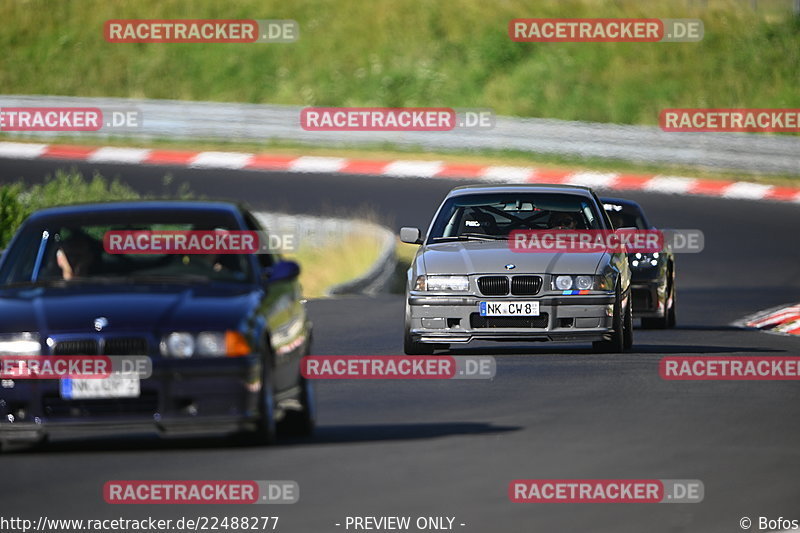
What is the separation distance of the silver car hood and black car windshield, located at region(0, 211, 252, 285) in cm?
445

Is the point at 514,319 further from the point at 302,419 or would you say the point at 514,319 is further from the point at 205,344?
the point at 205,344

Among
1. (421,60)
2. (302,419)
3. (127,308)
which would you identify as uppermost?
(421,60)

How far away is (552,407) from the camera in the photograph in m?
12.2

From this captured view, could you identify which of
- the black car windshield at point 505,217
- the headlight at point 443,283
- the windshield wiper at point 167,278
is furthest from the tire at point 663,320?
the windshield wiper at point 167,278

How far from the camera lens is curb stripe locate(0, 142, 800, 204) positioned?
111ft

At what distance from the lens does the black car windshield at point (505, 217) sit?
1609cm

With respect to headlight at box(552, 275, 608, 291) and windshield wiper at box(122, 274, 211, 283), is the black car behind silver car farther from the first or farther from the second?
windshield wiper at box(122, 274, 211, 283)

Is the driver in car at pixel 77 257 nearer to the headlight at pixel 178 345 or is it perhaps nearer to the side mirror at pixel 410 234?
the headlight at pixel 178 345

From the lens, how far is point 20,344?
31.9 feet

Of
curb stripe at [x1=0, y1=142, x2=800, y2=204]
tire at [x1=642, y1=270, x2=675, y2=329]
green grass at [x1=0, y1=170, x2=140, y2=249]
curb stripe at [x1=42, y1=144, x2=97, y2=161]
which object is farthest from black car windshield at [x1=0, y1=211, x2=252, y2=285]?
curb stripe at [x1=42, y1=144, x2=97, y2=161]

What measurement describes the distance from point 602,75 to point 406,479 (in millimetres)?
35446

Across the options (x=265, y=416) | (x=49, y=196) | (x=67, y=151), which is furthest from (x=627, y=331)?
(x=67, y=151)

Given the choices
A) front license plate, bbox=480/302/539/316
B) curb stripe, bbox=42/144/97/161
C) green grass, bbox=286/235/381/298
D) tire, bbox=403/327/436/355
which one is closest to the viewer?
front license plate, bbox=480/302/539/316

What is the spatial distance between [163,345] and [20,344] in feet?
2.45
